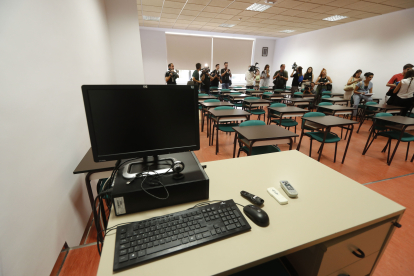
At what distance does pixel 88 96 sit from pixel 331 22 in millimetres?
8482

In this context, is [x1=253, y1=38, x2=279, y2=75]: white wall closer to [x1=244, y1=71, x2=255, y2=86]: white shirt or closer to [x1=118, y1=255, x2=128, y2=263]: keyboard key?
[x1=244, y1=71, x2=255, y2=86]: white shirt

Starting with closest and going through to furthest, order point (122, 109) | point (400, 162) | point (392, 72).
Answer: point (122, 109) → point (400, 162) → point (392, 72)

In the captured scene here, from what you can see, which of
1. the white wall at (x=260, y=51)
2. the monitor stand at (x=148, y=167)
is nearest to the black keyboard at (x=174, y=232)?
the monitor stand at (x=148, y=167)

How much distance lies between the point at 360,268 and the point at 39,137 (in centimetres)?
199

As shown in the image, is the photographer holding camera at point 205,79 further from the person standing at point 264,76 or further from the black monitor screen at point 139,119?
the black monitor screen at point 139,119

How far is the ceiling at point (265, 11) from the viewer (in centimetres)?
471

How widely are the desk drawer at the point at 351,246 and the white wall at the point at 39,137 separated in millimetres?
1454

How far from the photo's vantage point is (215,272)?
1.91 feet

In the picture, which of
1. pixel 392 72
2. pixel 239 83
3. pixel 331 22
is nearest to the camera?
pixel 392 72

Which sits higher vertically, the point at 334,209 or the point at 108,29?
the point at 108,29

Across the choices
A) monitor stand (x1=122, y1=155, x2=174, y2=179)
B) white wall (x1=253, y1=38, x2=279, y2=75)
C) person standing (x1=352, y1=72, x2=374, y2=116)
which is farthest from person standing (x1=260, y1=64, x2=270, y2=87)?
monitor stand (x1=122, y1=155, x2=174, y2=179)

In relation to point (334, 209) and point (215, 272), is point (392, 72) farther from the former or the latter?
point (215, 272)

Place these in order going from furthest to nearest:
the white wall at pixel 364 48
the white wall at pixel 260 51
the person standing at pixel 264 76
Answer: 1. the white wall at pixel 260 51
2. the person standing at pixel 264 76
3. the white wall at pixel 364 48

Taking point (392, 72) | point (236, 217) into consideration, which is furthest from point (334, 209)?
point (392, 72)
